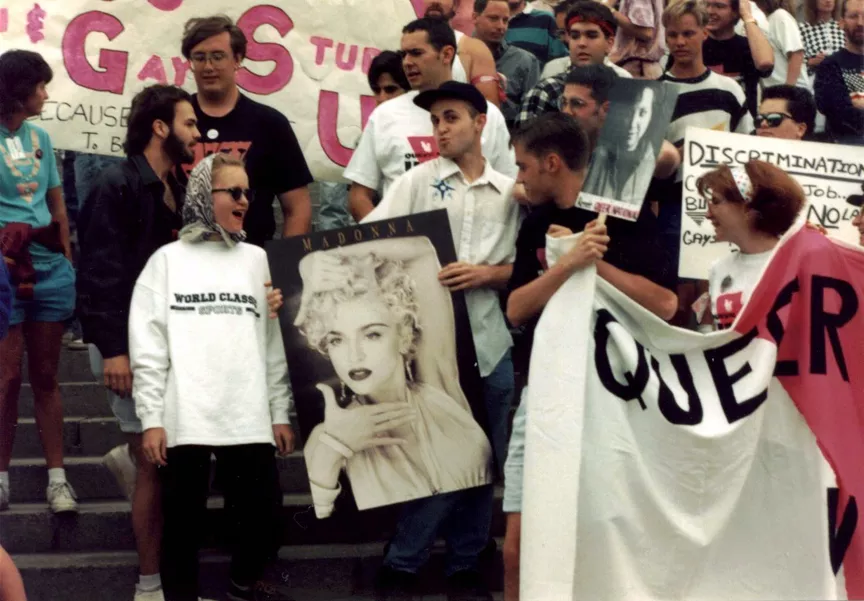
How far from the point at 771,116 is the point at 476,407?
2.30 metres

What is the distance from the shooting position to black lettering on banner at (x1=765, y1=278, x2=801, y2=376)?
20.0 feet

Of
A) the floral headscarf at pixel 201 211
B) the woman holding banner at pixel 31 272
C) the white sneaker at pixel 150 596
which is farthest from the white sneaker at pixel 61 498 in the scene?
the floral headscarf at pixel 201 211

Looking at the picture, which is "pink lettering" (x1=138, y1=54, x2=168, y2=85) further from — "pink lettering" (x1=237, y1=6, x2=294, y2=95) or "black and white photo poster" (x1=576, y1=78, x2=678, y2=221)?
"black and white photo poster" (x1=576, y1=78, x2=678, y2=221)

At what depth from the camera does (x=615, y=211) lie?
6.02 metres

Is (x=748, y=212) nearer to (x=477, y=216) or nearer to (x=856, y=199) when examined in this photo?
(x=477, y=216)

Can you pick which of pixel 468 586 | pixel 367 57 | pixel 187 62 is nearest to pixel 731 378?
pixel 468 586

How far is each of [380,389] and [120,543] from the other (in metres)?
1.52

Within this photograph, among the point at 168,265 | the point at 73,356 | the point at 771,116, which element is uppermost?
the point at 771,116

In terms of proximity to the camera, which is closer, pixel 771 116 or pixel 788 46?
pixel 771 116

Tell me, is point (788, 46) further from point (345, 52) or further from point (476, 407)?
point (476, 407)

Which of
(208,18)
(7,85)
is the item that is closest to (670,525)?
(208,18)

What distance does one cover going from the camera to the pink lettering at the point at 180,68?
26.1 ft

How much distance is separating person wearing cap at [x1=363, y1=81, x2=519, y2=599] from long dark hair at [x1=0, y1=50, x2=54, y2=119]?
1.74 metres

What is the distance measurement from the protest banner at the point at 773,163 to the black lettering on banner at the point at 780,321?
4.38 ft
